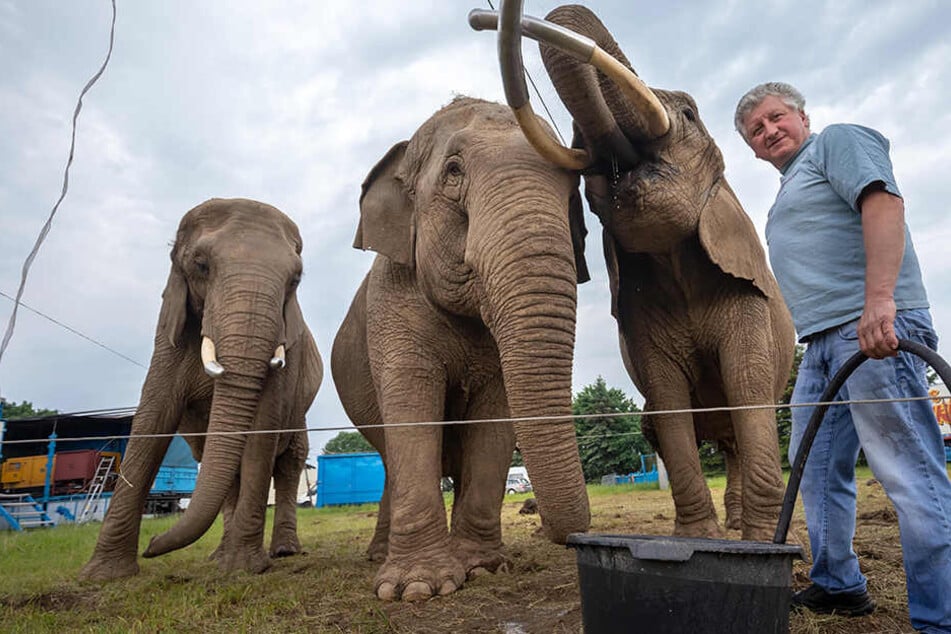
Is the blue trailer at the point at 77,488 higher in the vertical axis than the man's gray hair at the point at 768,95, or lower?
lower

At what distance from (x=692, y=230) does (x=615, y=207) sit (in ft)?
1.66

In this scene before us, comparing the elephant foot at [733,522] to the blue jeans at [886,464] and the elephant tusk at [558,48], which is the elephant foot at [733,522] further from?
the elephant tusk at [558,48]

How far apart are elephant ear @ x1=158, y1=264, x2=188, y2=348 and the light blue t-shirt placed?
528cm

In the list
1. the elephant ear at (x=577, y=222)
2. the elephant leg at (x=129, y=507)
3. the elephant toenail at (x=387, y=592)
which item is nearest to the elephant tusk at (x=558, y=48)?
the elephant ear at (x=577, y=222)

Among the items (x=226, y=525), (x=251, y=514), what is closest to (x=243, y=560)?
(x=251, y=514)

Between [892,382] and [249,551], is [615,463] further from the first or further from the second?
[892,382]

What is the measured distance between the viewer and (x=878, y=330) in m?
2.80

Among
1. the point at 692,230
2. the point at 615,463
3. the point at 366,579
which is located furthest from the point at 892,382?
the point at 615,463

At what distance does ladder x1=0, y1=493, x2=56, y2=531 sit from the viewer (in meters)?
15.2

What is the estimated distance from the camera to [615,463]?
137 feet

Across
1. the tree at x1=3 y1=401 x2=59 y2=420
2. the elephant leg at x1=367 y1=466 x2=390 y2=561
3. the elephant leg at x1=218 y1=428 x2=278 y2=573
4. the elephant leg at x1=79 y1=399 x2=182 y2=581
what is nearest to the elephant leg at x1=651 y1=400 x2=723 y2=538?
A: the elephant leg at x1=367 y1=466 x2=390 y2=561

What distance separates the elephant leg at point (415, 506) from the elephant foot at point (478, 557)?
260 mm

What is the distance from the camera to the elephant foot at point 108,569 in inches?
241

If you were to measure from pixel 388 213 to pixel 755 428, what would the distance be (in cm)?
287
